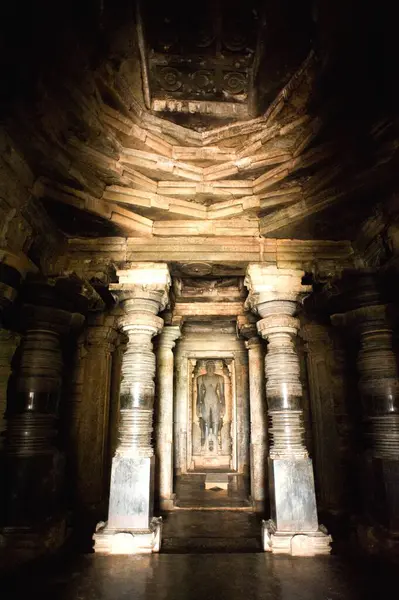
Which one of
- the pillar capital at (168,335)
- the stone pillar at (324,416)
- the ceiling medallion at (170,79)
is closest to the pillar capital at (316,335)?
the stone pillar at (324,416)

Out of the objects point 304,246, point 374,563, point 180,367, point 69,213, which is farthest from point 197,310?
point 374,563

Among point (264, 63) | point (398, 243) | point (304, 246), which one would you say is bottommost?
point (398, 243)

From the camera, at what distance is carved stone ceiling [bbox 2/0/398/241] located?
419cm

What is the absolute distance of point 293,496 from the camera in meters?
4.82

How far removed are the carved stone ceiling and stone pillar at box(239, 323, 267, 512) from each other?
10.8ft

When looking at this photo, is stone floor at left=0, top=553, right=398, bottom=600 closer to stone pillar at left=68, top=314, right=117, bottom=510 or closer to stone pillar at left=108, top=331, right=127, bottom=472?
stone pillar at left=68, top=314, right=117, bottom=510

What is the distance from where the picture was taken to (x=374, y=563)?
437 centimetres

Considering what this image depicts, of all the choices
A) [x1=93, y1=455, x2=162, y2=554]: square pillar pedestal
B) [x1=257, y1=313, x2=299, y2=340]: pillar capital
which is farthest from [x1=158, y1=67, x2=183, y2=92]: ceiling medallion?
[x1=93, y1=455, x2=162, y2=554]: square pillar pedestal

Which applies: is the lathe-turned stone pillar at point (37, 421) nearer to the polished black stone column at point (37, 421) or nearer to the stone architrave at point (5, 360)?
the polished black stone column at point (37, 421)

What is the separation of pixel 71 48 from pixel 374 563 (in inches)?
270

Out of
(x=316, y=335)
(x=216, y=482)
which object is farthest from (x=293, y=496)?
(x=216, y=482)

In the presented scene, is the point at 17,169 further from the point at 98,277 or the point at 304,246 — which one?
the point at 304,246

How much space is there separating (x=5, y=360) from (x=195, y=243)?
10.6 feet

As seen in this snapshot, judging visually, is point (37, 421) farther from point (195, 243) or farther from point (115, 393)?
point (195, 243)
